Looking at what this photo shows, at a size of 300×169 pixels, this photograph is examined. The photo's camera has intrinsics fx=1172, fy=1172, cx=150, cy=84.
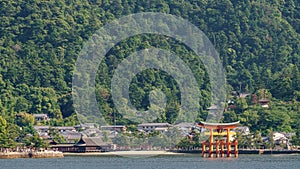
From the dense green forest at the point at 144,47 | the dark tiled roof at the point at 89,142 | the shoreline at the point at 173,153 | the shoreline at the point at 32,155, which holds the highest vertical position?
the dense green forest at the point at 144,47

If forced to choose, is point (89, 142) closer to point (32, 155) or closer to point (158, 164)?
point (32, 155)

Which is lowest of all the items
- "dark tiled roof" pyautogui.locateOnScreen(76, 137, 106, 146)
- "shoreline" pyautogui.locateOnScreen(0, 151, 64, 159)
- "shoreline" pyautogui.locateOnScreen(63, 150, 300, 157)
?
"shoreline" pyautogui.locateOnScreen(0, 151, 64, 159)

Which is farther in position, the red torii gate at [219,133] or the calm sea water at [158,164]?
the red torii gate at [219,133]

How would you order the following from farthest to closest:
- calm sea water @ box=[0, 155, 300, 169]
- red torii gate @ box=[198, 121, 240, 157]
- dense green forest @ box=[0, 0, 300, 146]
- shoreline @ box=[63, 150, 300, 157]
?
dense green forest @ box=[0, 0, 300, 146]
shoreline @ box=[63, 150, 300, 157]
red torii gate @ box=[198, 121, 240, 157]
calm sea water @ box=[0, 155, 300, 169]

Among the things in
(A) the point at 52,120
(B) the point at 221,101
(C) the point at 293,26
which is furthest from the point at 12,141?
(C) the point at 293,26

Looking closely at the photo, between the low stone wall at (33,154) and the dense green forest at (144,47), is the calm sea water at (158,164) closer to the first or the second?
the low stone wall at (33,154)

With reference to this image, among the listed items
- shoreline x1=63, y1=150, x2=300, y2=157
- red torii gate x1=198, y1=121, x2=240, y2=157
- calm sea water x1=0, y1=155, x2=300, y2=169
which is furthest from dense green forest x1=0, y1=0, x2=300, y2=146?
calm sea water x1=0, y1=155, x2=300, y2=169

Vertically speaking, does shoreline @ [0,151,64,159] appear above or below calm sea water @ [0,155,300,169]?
above

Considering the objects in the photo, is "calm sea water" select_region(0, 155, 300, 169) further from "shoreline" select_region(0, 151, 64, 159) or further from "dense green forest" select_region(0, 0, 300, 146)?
"dense green forest" select_region(0, 0, 300, 146)

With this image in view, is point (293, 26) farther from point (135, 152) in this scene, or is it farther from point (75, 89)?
point (135, 152)

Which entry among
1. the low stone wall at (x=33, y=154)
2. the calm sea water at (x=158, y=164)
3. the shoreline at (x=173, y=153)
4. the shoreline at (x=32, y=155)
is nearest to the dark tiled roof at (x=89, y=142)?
the shoreline at (x=173, y=153)
